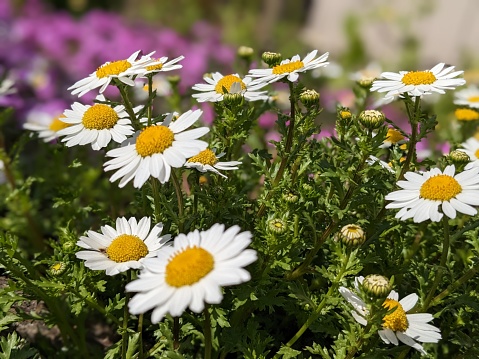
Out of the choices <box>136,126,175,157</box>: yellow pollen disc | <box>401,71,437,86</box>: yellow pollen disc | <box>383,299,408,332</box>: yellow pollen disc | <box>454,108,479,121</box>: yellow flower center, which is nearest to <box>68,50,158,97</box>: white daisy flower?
<box>136,126,175,157</box>: yellow pollen disc

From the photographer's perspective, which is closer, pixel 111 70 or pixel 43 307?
pixel 111 70

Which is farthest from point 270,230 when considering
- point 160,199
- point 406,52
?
point 406,52

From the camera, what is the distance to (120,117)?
4.97 ft

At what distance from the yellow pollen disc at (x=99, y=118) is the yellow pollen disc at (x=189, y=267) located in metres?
0.54

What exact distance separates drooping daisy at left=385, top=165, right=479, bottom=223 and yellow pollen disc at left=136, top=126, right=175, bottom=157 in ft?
1.78

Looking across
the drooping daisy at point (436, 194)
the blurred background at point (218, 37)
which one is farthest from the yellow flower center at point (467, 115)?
the drooping daisy at point (436, 194)

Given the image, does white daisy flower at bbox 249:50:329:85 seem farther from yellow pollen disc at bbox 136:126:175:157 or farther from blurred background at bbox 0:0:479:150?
blurred background at bbox 0:0:479:150

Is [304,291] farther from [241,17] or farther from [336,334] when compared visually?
[241,17]

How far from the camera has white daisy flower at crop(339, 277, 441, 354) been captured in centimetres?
125

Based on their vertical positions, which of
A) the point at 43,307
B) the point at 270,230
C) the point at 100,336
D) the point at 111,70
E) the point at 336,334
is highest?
the point at 111,70

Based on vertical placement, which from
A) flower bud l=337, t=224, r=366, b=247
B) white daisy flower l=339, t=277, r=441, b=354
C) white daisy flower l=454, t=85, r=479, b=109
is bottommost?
white daisy flower l=339, t=277, r=441, b=354

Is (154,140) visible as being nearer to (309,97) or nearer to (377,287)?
(309,97)

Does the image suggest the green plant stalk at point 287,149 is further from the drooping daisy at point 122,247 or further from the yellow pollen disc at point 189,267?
the yellow pollen disc at point 189,267

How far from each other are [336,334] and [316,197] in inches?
14.6
